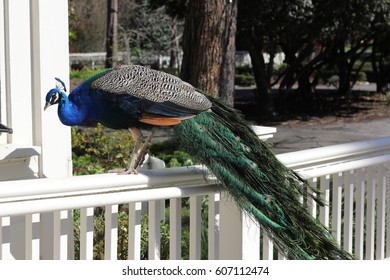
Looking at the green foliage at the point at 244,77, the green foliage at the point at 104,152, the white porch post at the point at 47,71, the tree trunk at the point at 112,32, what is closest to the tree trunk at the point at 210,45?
the green foliage at the point at 104,152

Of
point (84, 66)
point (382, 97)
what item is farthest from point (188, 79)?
point (84, 66)

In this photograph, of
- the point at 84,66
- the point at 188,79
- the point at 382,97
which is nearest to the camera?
the point at 188,79

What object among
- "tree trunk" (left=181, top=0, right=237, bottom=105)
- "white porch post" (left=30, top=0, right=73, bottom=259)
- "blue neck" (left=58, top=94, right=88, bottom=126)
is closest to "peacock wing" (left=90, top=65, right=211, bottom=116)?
"blue neck" (left=58, top=94, right=88, bottom=126)

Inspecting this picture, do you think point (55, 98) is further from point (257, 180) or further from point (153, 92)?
point (257, 180)

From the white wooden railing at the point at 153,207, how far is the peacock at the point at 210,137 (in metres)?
0.13

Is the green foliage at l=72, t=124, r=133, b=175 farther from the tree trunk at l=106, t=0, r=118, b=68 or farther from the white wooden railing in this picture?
the tree trunk at l=106, t=0, r=118, b=68

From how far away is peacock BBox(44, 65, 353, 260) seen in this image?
309cm

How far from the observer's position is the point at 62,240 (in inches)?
112

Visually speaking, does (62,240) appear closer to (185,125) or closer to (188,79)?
(185,125)

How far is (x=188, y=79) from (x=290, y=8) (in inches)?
335

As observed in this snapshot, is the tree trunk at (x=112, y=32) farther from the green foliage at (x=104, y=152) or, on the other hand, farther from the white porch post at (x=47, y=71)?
the white porch post at (x=47, y=71)

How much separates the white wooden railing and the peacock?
0.13m

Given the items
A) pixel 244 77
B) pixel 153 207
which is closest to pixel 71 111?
pixel 153 207
